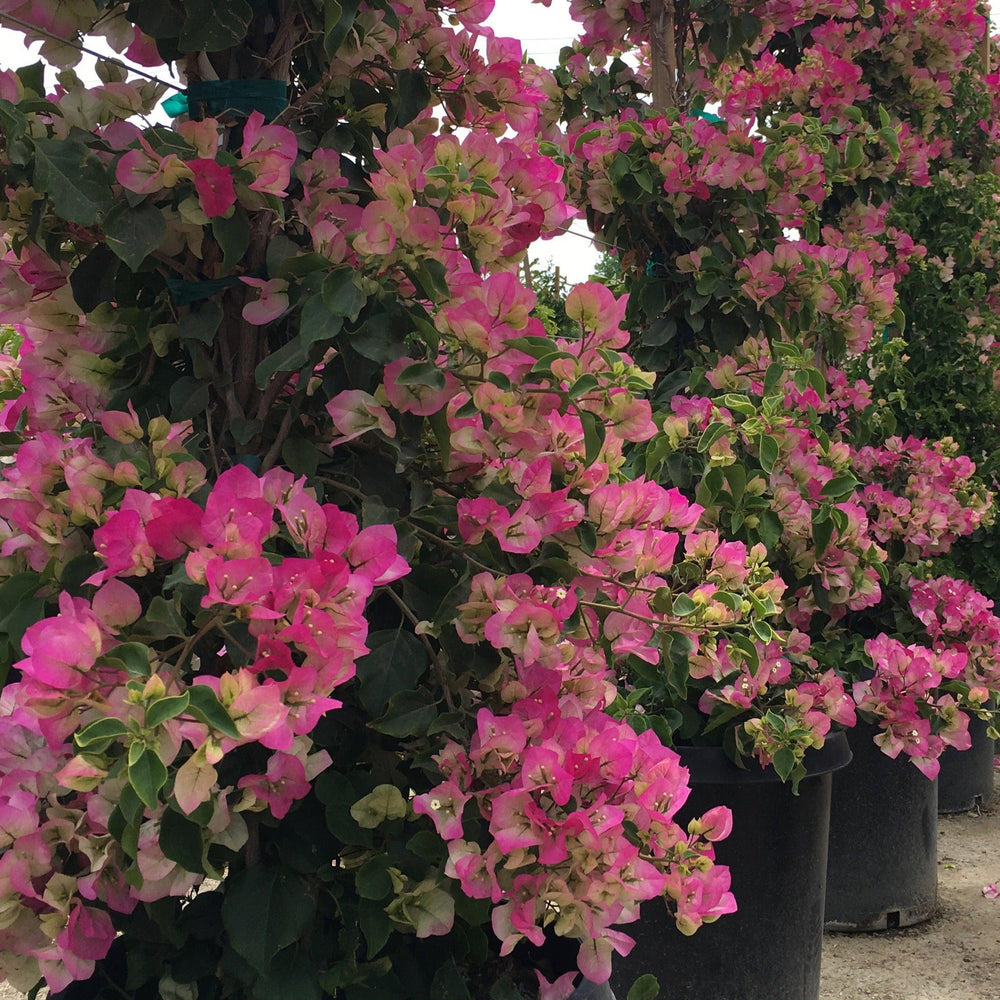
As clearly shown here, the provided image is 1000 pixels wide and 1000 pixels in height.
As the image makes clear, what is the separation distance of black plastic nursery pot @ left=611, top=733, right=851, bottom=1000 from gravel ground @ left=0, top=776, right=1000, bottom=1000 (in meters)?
0.09

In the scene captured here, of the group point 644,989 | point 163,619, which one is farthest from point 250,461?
point 644,989

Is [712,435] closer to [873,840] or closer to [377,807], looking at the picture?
[377,807]

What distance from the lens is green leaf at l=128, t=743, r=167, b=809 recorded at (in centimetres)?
73

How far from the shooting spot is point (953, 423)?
13.0ft

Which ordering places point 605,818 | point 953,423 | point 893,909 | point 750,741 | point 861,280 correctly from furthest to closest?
point 953,423 < point 893,909 < point 861,280 < point 750,741 < point 605,818

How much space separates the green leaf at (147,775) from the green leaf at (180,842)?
136mm

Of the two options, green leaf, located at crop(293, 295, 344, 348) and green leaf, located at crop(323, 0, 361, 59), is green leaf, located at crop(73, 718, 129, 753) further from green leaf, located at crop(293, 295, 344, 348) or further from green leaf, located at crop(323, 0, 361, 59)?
green leaf, located at crop(323, 0, 361, 59)

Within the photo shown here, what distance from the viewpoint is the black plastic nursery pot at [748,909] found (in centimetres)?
220

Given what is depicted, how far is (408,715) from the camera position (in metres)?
1.07

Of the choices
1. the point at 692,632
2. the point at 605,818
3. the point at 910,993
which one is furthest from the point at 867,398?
the point at 605,818

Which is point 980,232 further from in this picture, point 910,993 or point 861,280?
point 910,993

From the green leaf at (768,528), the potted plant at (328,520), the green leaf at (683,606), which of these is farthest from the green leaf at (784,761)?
the green leaf at (683,606)

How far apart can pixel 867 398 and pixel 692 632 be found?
1.98 m

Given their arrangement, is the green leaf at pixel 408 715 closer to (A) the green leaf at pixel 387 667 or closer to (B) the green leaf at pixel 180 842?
(A) the green leaf at pixel 387 667
